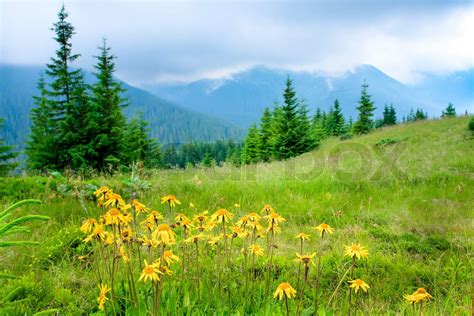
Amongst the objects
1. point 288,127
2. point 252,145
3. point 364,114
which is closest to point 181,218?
point 288,127

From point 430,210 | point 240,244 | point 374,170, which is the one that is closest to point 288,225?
point 240,244

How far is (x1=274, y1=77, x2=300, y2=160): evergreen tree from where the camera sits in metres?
32.8

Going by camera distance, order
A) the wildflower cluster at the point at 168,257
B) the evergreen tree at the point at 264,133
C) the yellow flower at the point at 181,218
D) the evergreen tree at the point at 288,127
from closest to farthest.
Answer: the wildflower cluster at the point at 168,257, the yellow flower at the point at 181,218, the evergreen tree at the point at 288,127, the evergreen tree at the point at 264,133

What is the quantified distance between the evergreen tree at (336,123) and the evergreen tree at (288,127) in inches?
749

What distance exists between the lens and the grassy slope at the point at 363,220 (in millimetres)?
3053

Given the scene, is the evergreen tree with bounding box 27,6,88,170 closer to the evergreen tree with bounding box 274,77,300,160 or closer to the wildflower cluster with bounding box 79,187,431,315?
the evergreen tree with bounding box 274,77,300,160

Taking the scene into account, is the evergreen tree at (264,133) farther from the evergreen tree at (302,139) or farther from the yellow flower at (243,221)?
the yellow flower at (243,221)

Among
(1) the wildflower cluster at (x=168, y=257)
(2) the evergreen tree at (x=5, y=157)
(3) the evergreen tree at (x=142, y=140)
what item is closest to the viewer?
(1) the wildflower cluster at (x=168, y=257)

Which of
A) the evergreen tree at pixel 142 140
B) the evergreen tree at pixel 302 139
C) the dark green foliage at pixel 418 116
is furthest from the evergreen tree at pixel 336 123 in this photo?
the evergreen tree at pixel 142 140

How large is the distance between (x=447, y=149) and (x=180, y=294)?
991 cm

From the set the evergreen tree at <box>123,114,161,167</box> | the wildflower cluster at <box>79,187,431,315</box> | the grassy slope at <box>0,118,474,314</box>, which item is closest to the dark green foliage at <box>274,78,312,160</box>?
the evergreen tree at <box>123,114,161,167</box>

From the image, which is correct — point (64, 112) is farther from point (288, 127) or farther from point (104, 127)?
point (288, 127)

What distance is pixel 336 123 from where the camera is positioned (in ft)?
170

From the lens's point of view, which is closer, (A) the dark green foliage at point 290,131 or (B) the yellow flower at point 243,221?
(B) the yellow flower at point 243,221
